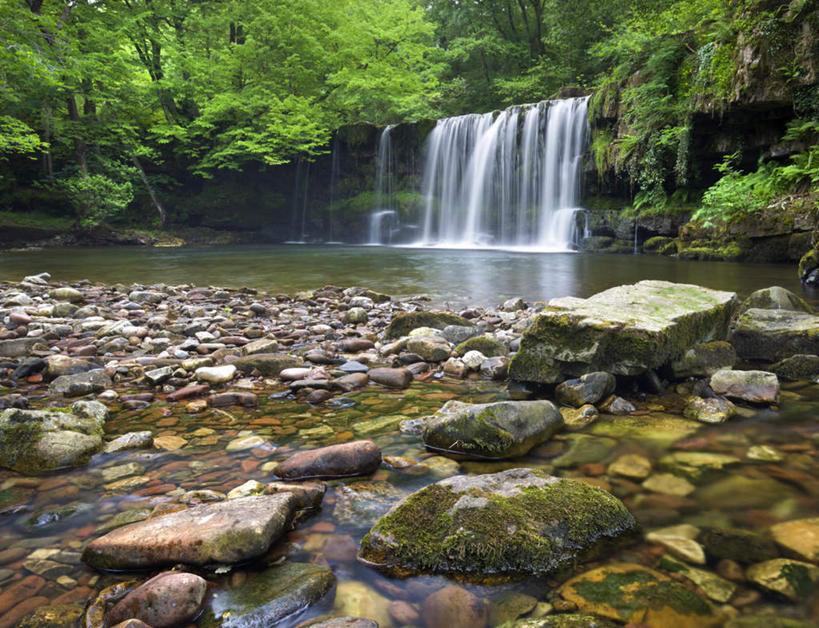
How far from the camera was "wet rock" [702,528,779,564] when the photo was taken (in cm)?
168

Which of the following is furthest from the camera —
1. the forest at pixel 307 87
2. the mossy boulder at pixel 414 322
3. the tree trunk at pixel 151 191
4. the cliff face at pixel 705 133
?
the tree trunk at pixel 151 191

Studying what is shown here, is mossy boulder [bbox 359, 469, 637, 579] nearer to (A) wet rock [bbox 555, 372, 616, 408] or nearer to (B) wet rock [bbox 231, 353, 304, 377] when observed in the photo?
(A) wet rock [bbox 555, 372, 616, 408]

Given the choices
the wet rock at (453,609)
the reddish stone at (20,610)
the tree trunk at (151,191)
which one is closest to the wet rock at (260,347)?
the reddish stone at (20,610)

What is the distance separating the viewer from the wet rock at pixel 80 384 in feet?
11.7

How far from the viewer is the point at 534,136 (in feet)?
64.8

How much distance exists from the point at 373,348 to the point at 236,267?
32.6 feet

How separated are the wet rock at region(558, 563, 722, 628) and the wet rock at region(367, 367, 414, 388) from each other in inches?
89.3

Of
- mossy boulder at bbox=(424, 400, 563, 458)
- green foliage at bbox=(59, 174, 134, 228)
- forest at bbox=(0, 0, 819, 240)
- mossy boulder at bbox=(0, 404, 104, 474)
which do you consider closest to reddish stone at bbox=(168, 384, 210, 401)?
mossy boulder at bbox=(0, 404, 104, 474)

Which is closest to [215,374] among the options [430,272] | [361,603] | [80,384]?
[80,384]

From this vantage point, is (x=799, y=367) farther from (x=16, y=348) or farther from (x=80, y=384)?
(x=16, y=348)

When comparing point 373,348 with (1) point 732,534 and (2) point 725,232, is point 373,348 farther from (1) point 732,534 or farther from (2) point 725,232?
(2) point 725,232

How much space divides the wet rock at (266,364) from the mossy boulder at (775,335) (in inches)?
149

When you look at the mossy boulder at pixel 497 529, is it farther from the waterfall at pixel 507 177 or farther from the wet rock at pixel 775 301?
the waterfall at pixel 507 177

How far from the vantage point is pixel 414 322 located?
5238mm
